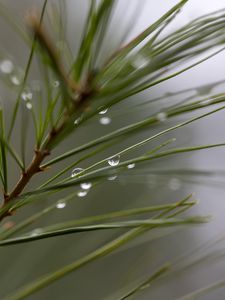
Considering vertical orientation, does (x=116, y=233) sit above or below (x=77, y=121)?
above

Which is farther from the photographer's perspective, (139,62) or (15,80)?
(15,80)

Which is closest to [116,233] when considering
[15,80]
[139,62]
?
[15,80]

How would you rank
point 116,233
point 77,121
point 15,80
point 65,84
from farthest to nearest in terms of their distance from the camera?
point 116,233, point 15,80, point 77,121, point 65,84

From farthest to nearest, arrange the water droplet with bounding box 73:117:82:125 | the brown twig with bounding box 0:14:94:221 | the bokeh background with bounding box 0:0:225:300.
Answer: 1. the bokeh background with bounding box 0:0:225:300
2. the water droplet with bounding box 73:117:82:125
3. the brown twig with bounding box 0:14:94:221

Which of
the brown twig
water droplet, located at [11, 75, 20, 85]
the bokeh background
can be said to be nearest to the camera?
the brown twig

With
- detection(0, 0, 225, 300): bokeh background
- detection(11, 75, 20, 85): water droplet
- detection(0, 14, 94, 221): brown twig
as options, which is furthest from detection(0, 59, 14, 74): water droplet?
detection(0, 0, 225, 300): bokeh background

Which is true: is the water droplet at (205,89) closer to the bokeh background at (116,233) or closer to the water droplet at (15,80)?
the water droplet at (15,80)

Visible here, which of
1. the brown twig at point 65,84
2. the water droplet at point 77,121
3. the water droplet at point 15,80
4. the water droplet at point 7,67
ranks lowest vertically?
the brown twig at point 65,84

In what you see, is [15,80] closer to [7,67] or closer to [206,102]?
[7,67]

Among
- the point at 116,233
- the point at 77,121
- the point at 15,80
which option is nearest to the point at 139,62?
the point at 77,121

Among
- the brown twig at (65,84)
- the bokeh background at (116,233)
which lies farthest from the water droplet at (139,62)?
the bokeh background at (116,233)

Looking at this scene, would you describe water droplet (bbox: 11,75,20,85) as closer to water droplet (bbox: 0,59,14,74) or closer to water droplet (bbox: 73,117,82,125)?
water droplet (bbox: 0,59,14,74)

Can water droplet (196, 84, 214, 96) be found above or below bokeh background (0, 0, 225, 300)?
below

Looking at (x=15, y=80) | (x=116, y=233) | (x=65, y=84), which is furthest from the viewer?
(x=116, y=233)
